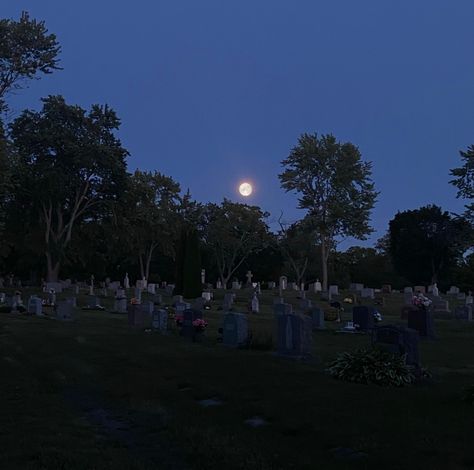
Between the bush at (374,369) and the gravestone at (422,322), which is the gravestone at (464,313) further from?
the bush at (374,369)

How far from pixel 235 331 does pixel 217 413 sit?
8490 mm

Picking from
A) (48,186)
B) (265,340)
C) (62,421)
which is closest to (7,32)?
(48,186)

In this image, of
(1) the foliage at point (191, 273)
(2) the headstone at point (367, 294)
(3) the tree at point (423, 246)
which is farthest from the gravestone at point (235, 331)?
(3) the tree at point (423, 246)

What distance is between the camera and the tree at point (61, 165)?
1903 inches

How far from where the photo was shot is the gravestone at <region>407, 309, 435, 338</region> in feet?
68.6

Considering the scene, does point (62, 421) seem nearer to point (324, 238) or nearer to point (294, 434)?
point (294, 434)

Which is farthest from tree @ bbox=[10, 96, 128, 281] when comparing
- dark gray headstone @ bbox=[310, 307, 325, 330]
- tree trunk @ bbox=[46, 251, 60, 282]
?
dark gray headstone @ bbox=[310, 307, 325, 330]

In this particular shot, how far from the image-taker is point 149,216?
61.0 m

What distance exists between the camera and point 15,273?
75.4 metres

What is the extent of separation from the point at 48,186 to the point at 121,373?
38475 millimetres

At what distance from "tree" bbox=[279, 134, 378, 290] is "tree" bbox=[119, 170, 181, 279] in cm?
1418

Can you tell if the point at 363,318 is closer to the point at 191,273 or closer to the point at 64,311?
the point at 64,311

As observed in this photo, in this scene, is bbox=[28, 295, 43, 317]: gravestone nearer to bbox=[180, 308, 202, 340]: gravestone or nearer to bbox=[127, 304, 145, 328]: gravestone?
bbox=[127, 304, 145, 328]: gravestone

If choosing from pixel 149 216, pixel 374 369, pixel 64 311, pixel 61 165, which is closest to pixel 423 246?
pixel 149 216
